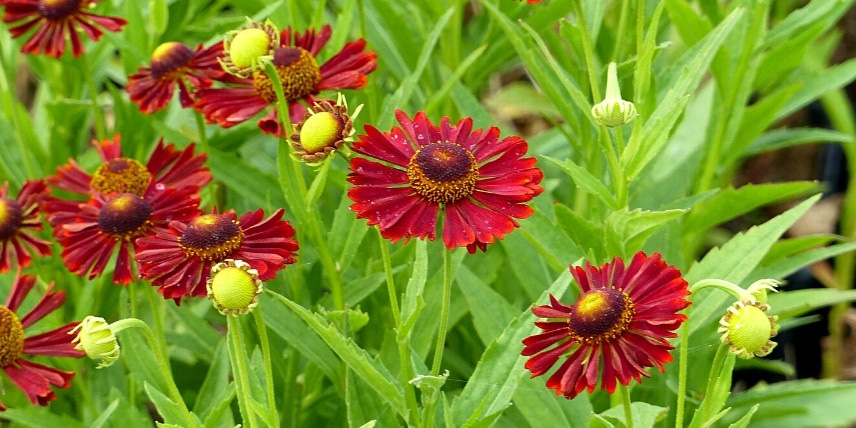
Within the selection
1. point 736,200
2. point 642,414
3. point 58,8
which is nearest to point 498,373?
point 642,414

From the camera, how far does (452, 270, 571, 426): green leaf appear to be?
96 cm

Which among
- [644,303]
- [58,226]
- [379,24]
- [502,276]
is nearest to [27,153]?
[58,226]

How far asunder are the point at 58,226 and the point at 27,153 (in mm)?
264

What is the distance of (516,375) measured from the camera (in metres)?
0.93

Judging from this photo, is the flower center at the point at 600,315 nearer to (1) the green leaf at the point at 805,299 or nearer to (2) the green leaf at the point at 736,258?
(2) the green leaf at the point at 736,258

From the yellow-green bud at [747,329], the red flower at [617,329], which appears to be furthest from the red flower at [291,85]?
the yellow-green bud at [747,329]

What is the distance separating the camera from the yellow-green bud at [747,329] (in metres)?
0.76

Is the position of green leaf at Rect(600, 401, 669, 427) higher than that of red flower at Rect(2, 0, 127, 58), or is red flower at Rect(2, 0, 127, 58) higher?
red flower at Rect(2, 0, 127, 58)

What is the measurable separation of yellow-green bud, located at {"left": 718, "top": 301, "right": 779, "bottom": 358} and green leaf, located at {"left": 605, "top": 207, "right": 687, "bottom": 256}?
0.53 ft

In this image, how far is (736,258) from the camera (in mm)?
1128

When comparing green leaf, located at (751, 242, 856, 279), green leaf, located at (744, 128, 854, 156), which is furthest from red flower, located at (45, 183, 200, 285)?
green leaf, located at (744, 128, 854, 156)

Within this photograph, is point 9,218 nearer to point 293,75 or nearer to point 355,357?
point 293,75

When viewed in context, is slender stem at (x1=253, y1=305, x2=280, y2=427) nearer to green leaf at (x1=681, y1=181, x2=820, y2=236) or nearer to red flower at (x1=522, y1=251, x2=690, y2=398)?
red flower at (x1=522, y1=251, x2=690, y2=398)

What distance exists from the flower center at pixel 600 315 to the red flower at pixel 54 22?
2.36 ft
